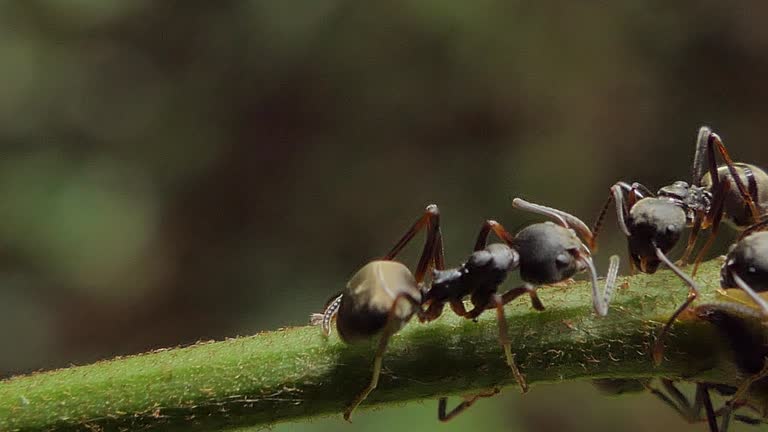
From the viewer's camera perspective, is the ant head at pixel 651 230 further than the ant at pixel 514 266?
Yes

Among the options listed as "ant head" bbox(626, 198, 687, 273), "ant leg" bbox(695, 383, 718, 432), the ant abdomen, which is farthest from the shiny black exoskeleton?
the ant abdomen

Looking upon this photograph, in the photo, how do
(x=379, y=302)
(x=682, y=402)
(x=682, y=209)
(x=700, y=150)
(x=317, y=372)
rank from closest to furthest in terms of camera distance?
(x=317, y=372), (x=379, y=302), (x=682, y=402), (x=682, y=209), (x=700, y=150)

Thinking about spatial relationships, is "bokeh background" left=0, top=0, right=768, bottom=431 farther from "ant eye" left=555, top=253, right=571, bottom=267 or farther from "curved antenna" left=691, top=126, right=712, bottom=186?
"ant eye" left=555, top=253, right=571, bottom=267

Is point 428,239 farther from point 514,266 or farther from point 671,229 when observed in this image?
point 671,229

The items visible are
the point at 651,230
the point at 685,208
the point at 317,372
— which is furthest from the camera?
the point at 685,208

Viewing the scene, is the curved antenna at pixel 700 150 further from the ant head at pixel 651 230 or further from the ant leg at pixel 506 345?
the ant leg at pixel 506 345

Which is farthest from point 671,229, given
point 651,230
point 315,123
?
point 315,123

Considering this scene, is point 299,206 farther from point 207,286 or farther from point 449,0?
point 449,0

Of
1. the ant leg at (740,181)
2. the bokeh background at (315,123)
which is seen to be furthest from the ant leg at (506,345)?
the bokeh background at (315,123)
